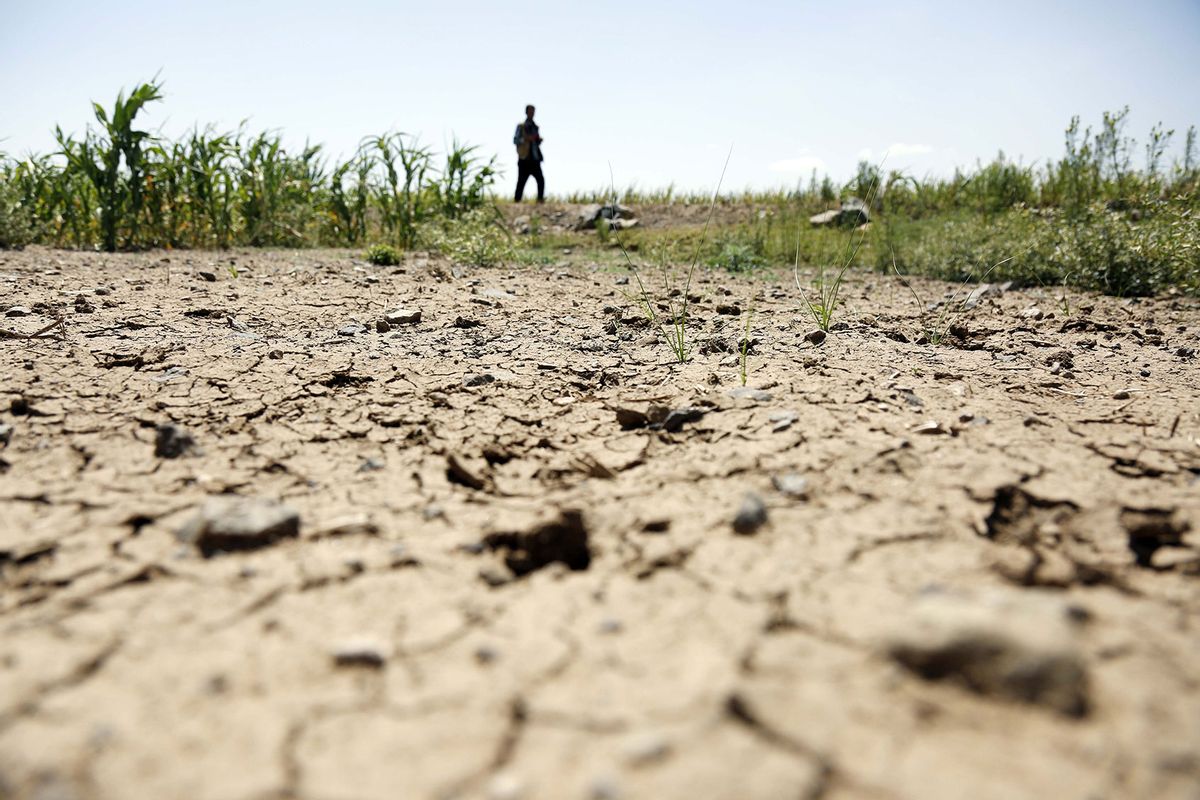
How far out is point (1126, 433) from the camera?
7.06 ft

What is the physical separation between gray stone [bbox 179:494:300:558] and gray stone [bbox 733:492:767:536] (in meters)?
0.95

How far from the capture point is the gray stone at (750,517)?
1.58 meters

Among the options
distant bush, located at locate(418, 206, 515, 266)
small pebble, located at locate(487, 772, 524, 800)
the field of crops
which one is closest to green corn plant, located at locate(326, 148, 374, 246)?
distant bush, located at locate(418, 206, 515, 266)

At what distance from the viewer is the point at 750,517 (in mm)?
1583

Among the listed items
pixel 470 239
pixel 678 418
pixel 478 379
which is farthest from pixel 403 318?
pixel 470 239

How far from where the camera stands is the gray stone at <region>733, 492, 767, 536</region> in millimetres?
1577

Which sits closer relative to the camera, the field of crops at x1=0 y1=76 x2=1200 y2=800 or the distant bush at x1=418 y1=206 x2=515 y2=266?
the field of crops at x1=0 y1=76 x2=1200 y2=800

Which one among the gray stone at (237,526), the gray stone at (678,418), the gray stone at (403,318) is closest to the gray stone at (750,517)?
the gray stone at (678,418)

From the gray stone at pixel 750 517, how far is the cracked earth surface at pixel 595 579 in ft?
0.05

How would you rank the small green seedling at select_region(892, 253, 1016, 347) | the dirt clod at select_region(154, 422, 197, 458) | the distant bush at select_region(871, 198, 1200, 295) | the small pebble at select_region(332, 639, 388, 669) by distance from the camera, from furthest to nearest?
the distant bush at select_region(871, 198, 1200, 295), the small green seedling at select_region(892, 253, 1016, 347), the dirt clod at select_region(154, 422, 197, 458), the small pebble at select_region(332, 639, 388, 669)

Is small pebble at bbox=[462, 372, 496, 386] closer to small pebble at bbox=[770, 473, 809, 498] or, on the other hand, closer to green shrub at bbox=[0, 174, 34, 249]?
small pebble at bbox=[770, 473, 809, 498]

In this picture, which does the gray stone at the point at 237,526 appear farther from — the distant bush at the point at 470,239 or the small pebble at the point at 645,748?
the distant bush at the point at 470,239

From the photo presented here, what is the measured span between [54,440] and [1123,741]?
2495 mm

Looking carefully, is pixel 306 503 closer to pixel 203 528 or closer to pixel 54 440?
pixel 203 528
